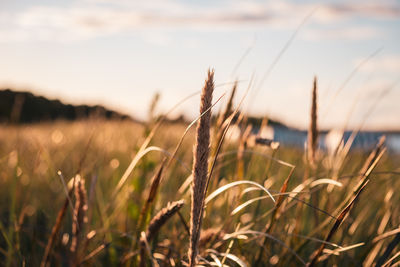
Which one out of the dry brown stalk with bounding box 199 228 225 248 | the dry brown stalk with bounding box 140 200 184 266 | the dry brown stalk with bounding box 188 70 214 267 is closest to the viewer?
the dry brown stalk with bounding box 188 70 214 267

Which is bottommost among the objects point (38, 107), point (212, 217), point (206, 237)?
point (38, 107)

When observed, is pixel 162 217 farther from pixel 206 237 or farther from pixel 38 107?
pixel 38 107

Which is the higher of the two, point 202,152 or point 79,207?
point 202,152

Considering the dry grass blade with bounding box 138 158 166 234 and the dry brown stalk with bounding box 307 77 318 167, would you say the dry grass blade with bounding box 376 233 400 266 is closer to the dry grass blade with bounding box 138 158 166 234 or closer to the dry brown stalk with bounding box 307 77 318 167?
the dry brown stalk with bounding box 307 77 318 167

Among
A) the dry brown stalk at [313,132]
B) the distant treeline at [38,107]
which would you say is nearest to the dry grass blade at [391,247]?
the dry brown stalk at [313,132]

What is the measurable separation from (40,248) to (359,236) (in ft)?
5.78

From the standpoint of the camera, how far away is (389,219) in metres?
1.68

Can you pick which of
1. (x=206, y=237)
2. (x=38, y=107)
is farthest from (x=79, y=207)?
(x=38, y=107)

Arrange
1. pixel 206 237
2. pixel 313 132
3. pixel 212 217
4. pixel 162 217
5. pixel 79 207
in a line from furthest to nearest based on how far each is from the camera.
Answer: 1. pixel 212 217
2. pixel 313 132
3. pixel 206 237
4. pixel 79 207
5. pixel 162 217

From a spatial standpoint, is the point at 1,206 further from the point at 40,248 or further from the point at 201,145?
the point at 201,145

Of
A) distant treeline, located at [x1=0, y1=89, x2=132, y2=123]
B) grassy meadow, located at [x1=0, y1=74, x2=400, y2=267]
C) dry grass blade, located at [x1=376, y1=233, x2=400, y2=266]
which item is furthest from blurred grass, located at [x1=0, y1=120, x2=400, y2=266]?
distant treeline, located at [x1=0, y1=89, x2=132, y2=123]

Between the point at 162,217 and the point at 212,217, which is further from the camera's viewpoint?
the point at 212,217

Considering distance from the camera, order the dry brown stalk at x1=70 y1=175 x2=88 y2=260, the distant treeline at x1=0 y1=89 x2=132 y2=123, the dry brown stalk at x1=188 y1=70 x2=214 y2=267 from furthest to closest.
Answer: the distant treeline at x1=0 y1=89 x2=132 y2=123
the dry brown stalk at x1=70 y1=175 x2=88 y2=260
the dry brown stalk at x1=188 y1=70 x2=214 y2=267

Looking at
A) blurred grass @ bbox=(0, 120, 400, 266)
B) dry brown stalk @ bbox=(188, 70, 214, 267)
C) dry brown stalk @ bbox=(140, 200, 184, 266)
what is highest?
dry brown stalk @ bbox=(188, 70, 214, 267)
